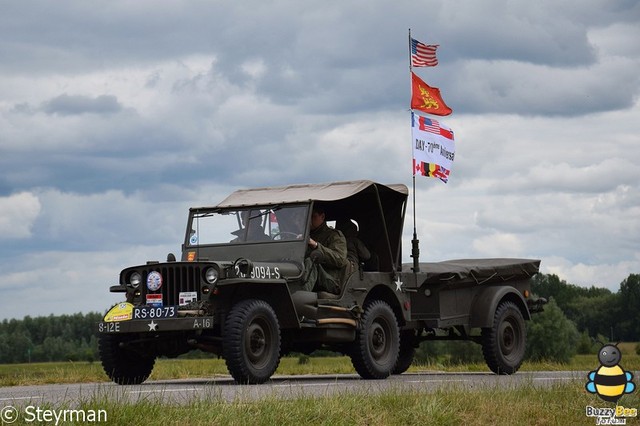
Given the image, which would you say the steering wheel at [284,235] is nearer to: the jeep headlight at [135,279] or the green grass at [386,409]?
the jeep headlight at [135,279]

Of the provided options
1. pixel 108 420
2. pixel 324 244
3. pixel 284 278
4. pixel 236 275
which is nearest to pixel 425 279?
pixel 324 244

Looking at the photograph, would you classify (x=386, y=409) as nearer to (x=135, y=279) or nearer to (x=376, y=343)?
(x=135, y=279)

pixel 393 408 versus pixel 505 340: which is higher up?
pixel 505 340

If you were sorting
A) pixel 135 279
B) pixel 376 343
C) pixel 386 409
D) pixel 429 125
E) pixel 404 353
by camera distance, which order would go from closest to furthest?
pixel 386 409 < pixel 135 279 < pixel 376 343 < pixel 404 353 < pixel 429 125

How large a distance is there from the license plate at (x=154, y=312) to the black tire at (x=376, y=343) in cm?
315

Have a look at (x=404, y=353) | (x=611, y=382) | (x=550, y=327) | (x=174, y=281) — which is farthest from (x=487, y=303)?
(x=550, y=327)

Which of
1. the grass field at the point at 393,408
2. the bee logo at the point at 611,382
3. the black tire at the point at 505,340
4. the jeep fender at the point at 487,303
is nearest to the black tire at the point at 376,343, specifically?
the jeep fender at the point at 487,303

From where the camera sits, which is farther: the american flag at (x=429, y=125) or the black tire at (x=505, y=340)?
the american flag at (x=429, y=125)

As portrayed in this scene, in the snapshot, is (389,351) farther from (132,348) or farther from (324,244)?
(132,348)

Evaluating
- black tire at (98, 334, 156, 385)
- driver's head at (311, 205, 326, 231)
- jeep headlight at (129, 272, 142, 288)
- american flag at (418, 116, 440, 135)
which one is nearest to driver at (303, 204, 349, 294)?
driver's head at (311, 205, 326, 231)

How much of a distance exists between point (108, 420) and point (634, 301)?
62570mm

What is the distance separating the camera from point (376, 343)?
17547mm

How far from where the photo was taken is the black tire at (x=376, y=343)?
16969 millimetres

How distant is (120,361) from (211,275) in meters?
2.19
